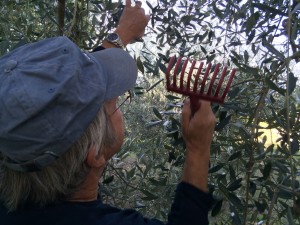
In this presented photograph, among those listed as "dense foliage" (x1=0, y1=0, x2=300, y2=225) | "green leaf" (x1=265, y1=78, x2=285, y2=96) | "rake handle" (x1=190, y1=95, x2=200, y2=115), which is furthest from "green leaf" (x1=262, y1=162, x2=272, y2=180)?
"rake handle" (x1=190, y1=95, x2=200, y2=115)

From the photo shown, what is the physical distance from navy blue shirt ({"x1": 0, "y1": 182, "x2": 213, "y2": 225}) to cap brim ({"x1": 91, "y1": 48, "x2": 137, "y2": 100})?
287 mm

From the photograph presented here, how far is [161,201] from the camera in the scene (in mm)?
1907

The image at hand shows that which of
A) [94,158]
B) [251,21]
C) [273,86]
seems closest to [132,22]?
[251,21]

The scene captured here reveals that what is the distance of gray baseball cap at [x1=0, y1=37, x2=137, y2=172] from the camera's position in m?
0.90

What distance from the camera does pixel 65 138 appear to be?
3.04 feet

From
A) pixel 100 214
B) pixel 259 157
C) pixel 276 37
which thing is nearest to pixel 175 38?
pixel 276 37

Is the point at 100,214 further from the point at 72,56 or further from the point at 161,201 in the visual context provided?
the point at 161,201

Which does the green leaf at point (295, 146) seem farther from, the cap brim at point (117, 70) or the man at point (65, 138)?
the cap brim at point (117, 70)

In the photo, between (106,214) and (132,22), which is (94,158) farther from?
(132,22)

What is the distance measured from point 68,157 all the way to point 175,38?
4.52 ft

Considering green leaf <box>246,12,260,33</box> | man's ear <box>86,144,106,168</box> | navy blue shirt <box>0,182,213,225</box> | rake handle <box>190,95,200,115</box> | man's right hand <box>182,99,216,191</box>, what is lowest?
navy blue shirt <box>0,182,213,225</box>

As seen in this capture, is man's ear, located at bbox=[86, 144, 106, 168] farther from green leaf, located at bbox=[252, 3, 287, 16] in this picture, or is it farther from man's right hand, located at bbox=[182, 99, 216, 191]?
green leaf, located at bbox=[252, 3, 287, 16]

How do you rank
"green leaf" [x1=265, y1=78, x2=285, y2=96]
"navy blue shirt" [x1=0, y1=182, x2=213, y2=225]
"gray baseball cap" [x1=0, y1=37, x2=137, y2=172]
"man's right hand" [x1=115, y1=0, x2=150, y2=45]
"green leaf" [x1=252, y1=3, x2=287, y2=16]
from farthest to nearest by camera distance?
"man's right hand" [x1=115, y1=0, x2=150, y2=45] < "green leaf" [x1=252, y1=3, x2=287, y2=16] < "green leaf" [x1=265, y1=78, x2=285, y2=96] < "navy blue shirt" [x1=0, y1=182, x2=213, y2=225] < "gray baseball cap" [x1=0, y1=37, x2=137, y2=172]

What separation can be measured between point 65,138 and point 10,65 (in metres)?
0.22
